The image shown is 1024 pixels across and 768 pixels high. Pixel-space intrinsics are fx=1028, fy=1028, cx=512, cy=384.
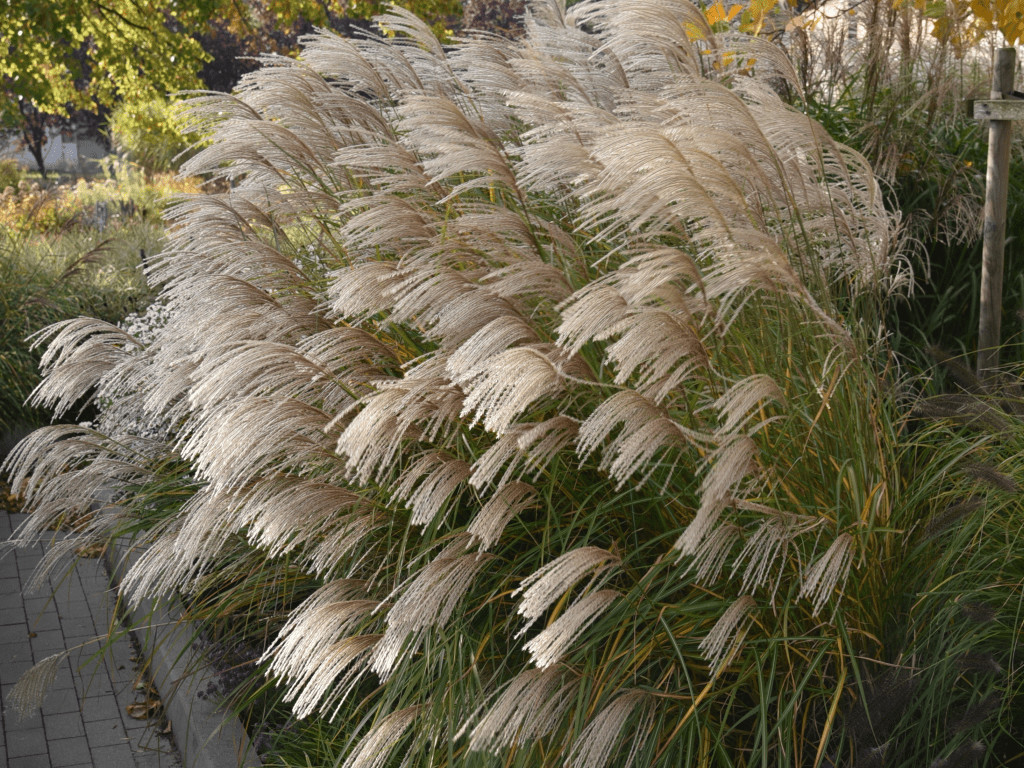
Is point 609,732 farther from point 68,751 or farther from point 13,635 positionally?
point 13,635

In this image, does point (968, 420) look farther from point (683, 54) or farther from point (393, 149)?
point (393, 149)

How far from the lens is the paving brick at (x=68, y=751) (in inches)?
192

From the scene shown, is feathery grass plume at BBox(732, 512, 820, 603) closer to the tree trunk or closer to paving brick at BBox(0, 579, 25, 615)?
paving brick at BBox(0, 579, 25, 615)

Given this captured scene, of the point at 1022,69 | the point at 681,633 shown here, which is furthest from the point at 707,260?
the point at 1022,69

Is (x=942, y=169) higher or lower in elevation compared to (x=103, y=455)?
higher

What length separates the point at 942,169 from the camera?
19.6 feet

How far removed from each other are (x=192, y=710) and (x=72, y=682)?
1.41 metres

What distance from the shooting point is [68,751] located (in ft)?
16.3

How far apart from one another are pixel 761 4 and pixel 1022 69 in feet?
9.60

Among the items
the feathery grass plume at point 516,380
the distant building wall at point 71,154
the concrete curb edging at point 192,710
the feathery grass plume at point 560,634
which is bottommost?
the distant building wall at point 71,154

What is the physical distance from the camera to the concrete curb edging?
168 inches

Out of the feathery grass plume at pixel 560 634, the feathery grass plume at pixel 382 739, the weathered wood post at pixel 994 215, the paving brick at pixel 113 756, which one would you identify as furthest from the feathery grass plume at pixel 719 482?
the paving brick at pixel 113 756

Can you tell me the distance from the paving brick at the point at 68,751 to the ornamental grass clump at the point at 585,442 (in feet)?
4.67

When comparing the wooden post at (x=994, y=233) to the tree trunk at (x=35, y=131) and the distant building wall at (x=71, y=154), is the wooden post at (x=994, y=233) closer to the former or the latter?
the tree trunk at (x=35, y=131)
